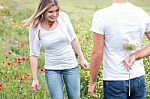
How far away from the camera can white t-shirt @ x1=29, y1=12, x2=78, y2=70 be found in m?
5.02

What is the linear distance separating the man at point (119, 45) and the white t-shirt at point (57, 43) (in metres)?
1.30

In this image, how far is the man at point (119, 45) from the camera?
3.63 meters

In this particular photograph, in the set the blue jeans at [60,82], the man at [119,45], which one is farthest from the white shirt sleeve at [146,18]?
the blue jeans at [60,82]

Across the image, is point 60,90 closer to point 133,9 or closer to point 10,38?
point 133,9

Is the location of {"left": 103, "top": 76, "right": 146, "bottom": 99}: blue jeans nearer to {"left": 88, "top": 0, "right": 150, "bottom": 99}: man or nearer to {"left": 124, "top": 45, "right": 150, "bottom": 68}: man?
{"left": 88, "top": 0, "right": 150, "bottom": 99}: man

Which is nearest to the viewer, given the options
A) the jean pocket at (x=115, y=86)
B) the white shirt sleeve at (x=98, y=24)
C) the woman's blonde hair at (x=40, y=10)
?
the white shirt sleeve at (x=98, y=24)

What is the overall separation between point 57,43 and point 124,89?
4.89 feet

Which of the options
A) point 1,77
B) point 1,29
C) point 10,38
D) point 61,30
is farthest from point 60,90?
point 1,29

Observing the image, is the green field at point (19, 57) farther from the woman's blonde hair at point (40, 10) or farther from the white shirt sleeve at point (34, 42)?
the woman's blonde hair at point (40, 10)

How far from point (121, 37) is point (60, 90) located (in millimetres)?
1646

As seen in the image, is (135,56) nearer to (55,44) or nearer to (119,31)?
(119,31)

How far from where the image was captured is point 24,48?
942cm

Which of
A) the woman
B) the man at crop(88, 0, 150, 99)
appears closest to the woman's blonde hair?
the woman

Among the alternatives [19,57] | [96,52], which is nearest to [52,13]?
[96,52]
